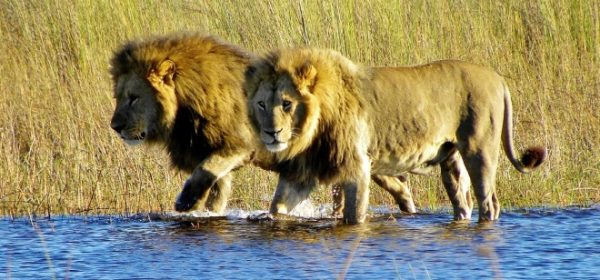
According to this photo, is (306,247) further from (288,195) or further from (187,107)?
(187,107)

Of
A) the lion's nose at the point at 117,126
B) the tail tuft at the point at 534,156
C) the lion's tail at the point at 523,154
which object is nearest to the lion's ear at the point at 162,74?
the lion's nose at the point at 117,126

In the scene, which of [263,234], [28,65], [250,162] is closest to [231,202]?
[250,162]

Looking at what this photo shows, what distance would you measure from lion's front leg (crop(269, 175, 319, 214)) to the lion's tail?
1.36 metres

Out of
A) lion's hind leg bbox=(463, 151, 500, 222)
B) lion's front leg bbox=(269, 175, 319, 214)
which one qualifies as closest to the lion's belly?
lion's hind leg bbox=(463, 151, 500, 222)

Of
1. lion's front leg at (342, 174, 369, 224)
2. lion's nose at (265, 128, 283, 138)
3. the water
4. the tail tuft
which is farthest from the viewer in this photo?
the tail tuft

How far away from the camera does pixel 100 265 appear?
636 centimetres

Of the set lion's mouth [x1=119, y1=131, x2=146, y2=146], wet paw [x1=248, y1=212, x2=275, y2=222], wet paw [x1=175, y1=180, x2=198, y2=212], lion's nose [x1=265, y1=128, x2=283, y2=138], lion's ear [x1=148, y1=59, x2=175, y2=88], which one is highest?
lion's ear [x1=148, y1=59, x2=175, y2=88]

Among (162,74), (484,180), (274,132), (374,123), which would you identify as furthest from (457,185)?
(162,74)

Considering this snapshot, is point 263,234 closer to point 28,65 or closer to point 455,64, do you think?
point 455,64

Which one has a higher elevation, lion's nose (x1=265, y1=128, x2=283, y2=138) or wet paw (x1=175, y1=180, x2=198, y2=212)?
lion's nose (x1=265, y1=128, x2=283, y2=138)

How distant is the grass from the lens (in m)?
8.72

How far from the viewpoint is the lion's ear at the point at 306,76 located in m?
7.14

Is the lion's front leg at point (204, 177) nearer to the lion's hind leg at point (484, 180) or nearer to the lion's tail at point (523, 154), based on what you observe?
the lion's hind leg at point (484, 180)

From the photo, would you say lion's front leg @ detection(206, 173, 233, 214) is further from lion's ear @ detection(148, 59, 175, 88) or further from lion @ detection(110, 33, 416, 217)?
lion's ear @ detection(148, 59, 175, 88)
